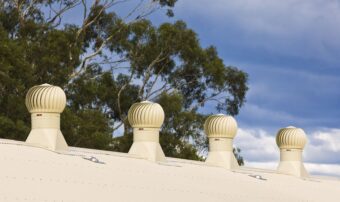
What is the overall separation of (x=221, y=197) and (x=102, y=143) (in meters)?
24.5

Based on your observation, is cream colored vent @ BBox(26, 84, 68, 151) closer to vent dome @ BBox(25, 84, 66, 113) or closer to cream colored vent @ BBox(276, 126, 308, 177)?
vent dome @ BBox(25, 84, 66, 113)

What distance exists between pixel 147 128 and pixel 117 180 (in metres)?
6.42

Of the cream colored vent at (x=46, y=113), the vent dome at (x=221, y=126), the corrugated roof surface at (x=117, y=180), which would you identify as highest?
the vent dome at (x=221, y=126)

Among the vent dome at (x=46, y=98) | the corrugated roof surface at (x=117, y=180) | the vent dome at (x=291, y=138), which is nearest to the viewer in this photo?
the corrugated roof surface at (x=117, y=180)

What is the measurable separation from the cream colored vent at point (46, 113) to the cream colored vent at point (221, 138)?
857 cm

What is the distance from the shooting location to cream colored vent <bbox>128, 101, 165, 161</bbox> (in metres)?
26.4

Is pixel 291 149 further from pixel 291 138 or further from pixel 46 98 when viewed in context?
pixel 46 98

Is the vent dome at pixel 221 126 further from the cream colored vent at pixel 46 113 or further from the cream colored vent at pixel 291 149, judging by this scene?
the cream colored vent at pixel 46 113

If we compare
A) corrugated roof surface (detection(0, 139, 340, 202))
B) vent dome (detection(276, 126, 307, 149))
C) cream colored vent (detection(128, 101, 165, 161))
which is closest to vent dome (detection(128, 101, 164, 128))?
cream colored vent (detection(128, 101, 165, 161))

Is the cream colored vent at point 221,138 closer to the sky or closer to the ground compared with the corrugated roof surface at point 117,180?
closer to the sky

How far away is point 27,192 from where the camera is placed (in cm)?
1700

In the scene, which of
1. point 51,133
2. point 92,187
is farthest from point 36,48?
point 92,187

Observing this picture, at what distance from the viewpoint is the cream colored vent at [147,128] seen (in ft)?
86.6

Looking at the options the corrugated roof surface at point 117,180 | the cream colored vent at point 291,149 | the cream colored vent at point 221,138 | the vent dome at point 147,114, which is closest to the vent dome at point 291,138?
the cream colored vent at point 291,149
